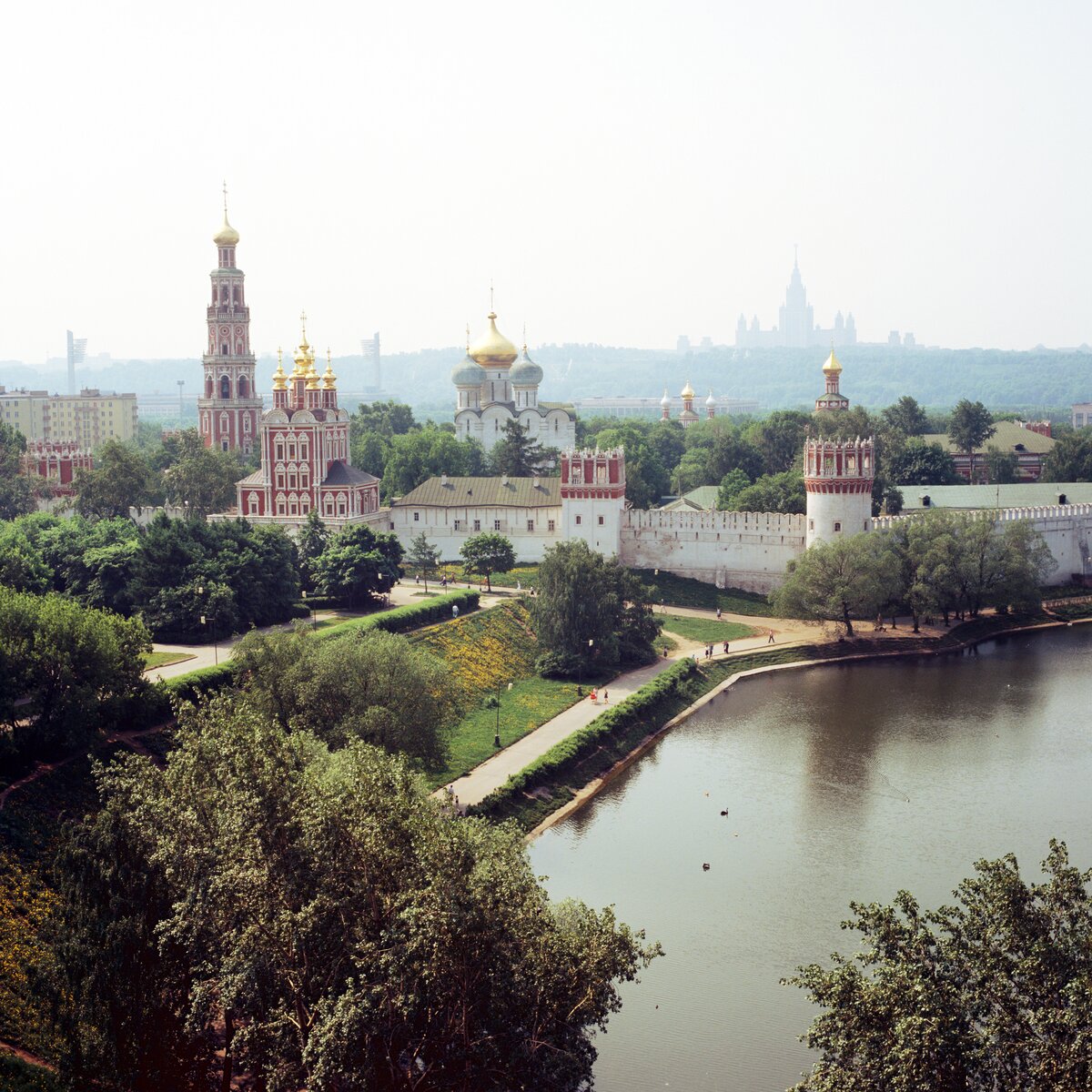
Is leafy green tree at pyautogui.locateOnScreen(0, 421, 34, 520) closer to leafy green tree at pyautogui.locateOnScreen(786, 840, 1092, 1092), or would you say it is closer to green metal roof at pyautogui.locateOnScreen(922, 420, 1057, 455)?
green metal roof at pyautogui.locateOnScreen(922, 420, 1057, 455)

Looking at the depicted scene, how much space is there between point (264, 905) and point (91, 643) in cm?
990

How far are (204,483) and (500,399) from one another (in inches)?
712

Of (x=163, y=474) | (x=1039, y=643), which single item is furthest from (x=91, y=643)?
(x=163, y=474)

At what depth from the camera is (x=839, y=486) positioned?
147ft

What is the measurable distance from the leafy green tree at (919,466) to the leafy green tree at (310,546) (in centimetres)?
2491

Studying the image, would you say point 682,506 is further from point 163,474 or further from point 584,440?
point 584,440

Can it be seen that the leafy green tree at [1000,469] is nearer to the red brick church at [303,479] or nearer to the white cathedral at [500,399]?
the white cathedral at [500,399]

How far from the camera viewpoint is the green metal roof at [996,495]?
5212 cm

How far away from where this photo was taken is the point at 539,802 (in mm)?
28375

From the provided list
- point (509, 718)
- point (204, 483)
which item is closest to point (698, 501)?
point (204, 483)

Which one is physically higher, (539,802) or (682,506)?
(682,506)

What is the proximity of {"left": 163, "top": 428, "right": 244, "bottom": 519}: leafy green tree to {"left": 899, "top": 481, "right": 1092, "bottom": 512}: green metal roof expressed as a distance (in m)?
22.7

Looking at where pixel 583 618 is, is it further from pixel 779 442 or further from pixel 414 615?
pixel 779 442

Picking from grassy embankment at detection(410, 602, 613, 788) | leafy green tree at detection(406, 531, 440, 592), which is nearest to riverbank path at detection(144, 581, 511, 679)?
leafy green tree at detection(406, 531, 440, 592)
